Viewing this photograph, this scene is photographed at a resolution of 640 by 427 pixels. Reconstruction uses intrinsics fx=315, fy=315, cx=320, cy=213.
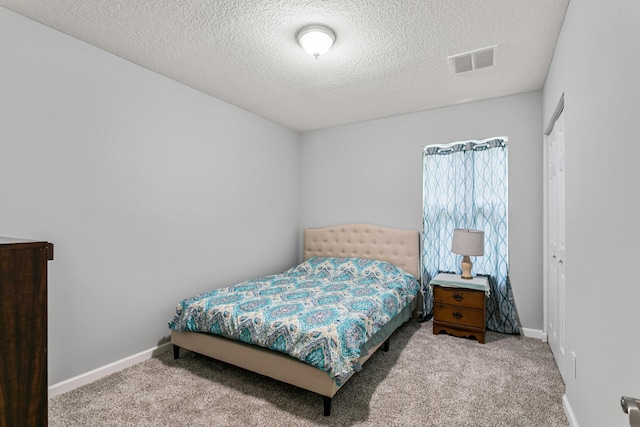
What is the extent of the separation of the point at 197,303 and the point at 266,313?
68 cm

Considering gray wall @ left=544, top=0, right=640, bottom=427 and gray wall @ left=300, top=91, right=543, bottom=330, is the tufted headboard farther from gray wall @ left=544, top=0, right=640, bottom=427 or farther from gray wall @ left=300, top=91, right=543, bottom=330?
gray wall @ left=544, top=0, right=640, bottom=427

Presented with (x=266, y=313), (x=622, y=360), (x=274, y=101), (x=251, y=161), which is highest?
(x=274, y=101)

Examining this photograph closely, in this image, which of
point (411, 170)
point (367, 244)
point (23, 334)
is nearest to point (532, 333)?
point (367, 244)

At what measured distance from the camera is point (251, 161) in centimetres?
392

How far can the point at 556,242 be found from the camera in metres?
2.67

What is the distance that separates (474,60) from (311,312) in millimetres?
2450

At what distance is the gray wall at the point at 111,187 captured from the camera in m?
2.12

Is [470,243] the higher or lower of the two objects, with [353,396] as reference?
higher

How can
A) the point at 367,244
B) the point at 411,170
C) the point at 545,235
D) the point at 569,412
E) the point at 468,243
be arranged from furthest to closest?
1. the point at 367,244
2. the point at 411,170
3. the point at 468,243
4. the point at 545,235
5. the point at 569,412

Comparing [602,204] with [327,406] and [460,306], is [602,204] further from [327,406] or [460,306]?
[460,306]

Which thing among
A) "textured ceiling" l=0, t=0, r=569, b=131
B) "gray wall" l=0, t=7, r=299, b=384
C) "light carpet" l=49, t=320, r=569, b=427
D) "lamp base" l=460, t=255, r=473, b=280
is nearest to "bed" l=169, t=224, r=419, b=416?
"light carpet" l=49, t=320, r=569, b=427

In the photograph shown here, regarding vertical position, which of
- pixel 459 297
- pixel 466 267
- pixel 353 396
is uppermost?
pixel 466 267

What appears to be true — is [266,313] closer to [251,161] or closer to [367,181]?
[251,161]

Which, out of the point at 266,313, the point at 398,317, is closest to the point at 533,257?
the point at 398,317
